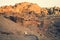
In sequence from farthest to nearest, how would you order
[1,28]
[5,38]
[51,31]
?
1. [51,31]
2. [1,28]
3. [5,38]

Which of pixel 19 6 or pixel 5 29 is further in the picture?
pixel 19 6

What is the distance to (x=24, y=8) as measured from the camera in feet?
175

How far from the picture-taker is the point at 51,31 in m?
34.1

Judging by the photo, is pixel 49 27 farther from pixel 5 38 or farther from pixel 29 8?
pixel 5 38

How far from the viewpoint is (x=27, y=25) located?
36.0 metres

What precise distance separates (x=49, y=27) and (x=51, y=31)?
3.05 meters

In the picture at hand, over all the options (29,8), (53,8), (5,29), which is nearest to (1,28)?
(5,29)

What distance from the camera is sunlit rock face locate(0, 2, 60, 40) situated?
17528 millimetres

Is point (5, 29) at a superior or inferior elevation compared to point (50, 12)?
superior

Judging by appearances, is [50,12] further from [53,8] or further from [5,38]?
[5,38]

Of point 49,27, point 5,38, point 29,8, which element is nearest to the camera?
point 5,38

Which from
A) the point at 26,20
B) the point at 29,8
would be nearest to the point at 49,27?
the point at 26,20

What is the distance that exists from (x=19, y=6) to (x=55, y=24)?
59.6 feet

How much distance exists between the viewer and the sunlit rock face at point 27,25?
17528mm
